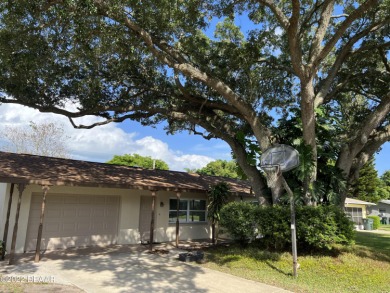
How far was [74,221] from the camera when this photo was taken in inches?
513

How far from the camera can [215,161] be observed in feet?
184

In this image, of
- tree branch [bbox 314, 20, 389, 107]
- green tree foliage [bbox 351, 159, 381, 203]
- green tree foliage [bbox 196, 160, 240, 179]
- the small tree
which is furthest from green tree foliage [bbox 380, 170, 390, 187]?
the small tree

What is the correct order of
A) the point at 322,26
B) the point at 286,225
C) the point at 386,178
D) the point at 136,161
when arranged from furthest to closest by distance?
the point at 386,178
the point at 136,161
the point at 322,26
the point at 286,225

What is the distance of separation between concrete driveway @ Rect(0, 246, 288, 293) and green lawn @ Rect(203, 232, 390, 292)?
2.55 ft

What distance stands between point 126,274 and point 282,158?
5.47 meters

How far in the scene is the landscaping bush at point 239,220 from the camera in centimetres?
1144

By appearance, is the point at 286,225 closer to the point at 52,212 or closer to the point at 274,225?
the point at 274,225

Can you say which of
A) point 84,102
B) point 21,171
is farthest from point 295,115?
point 21,171

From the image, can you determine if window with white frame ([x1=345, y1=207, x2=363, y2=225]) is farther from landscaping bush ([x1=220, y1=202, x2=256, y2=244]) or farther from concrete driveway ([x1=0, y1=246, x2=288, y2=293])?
concrete driveway ([x1=0, y1=246, x2=288, y2=293])

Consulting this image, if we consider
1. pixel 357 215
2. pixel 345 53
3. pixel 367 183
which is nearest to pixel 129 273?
pixel 345 53

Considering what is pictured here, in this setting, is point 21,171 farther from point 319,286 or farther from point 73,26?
point 319,286

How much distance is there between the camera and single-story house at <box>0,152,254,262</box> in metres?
11.0

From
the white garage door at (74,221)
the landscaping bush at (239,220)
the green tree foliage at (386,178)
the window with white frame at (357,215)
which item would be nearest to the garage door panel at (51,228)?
the white garage door at (74,221)

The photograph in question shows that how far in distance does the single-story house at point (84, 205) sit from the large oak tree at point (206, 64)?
281cm
